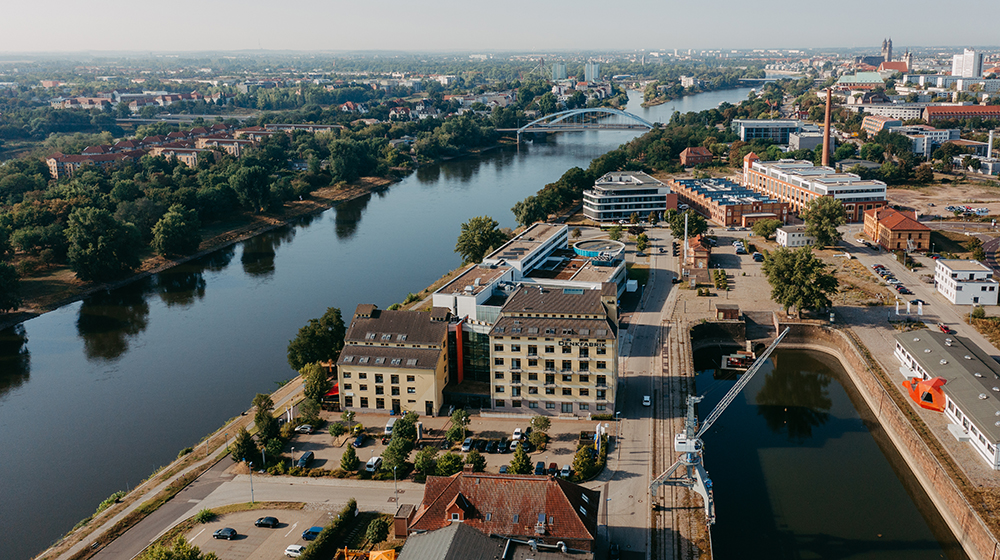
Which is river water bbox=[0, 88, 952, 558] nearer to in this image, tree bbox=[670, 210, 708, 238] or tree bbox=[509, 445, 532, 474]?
A: tree bbox=[509, 445, 532, 474]

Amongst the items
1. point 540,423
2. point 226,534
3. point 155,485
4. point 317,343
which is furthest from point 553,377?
point 155,485

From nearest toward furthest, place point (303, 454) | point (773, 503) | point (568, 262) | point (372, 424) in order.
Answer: point (773, 503), point (303, 454), point (372, 424), point (568, 262)

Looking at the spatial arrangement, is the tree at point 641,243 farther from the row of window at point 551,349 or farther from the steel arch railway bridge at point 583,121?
the steel arch railway bridge at point 583,121

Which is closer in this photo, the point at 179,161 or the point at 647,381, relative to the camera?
the point at 647,381

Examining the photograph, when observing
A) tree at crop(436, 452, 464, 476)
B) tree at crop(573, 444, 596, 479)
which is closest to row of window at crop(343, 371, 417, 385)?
tree at crop(436, 452, 464, 476)

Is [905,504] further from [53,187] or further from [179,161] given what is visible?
[179,161]

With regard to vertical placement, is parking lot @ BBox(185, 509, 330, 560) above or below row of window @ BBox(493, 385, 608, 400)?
below

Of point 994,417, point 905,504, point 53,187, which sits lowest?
point 905,504

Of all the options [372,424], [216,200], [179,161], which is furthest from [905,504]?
[179,161]
